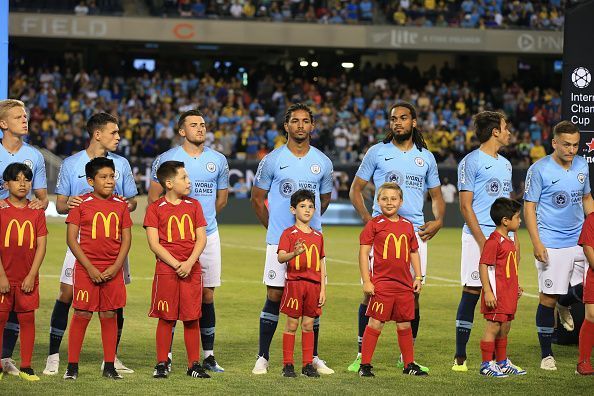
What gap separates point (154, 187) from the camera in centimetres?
943

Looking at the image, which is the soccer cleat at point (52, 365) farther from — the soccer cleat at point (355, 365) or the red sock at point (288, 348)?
the soccer cleat at point (355, 365)

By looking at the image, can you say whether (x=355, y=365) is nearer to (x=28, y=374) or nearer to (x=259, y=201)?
(x=259, y=201)

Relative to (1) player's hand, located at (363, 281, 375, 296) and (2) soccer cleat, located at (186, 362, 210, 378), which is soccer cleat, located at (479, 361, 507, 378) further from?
(2) soccer cleat, located at (186, 362, 210, 378)

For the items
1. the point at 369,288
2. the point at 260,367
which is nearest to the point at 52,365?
the point at 260,367

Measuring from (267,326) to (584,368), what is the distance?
267cm

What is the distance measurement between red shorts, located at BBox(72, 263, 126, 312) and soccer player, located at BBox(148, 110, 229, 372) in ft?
2.80

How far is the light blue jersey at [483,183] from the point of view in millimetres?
9641

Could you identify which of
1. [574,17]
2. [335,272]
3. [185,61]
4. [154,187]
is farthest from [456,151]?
[154,187]

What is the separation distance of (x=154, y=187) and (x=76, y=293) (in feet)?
3.85

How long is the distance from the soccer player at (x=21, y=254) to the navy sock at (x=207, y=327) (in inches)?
56.6

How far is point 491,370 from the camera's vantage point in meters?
9.29

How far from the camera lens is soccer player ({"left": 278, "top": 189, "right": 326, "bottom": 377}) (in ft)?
30.0

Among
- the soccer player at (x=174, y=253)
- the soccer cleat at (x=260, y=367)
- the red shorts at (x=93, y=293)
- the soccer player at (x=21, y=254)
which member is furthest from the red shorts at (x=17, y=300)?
the soccer cleat at (x=260, y=367)

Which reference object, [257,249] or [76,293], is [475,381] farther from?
[257,249]
